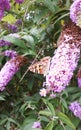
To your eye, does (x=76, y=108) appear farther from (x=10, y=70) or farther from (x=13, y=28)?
(x=13, y=28)

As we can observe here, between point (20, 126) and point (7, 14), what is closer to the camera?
point (20, 126)

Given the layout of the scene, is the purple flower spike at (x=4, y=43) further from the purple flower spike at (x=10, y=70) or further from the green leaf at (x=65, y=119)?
the green leaf at (x=65, y=119)

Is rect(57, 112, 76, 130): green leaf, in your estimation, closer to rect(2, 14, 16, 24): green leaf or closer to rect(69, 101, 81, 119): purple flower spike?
rect(69, 101, 81, 119): purple flower spike

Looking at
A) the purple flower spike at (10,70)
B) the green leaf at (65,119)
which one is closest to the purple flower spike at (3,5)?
the purple flower spike at (10,70)

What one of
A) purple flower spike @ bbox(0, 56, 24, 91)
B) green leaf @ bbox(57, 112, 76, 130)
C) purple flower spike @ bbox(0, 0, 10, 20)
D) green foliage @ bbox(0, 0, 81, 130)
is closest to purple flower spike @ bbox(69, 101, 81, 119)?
green foliage @ bbox(0, 0, 81, 130)

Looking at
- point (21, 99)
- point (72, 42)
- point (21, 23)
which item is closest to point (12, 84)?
point (21, 99)

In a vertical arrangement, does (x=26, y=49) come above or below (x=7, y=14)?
Answer: below

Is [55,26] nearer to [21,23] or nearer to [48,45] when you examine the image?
[48,45]
